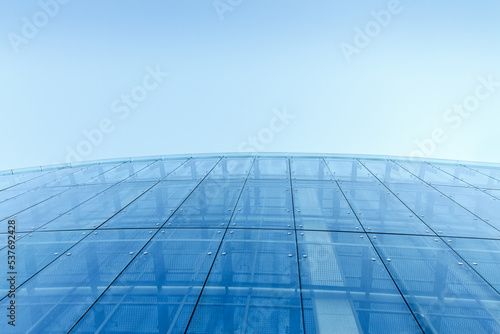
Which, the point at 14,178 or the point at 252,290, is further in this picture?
the point at 14,178

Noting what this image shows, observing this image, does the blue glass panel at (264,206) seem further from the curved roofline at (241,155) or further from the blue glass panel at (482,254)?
the curved roofline at (241,155)

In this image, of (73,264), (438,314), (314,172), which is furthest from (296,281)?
(314,172)

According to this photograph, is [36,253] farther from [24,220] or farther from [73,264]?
[24,220]

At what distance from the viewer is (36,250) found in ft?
16.1

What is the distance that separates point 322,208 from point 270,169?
10.9 feet

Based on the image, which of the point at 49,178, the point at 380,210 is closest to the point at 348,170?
the point at 380,210

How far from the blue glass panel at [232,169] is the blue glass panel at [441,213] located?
419 centimetres

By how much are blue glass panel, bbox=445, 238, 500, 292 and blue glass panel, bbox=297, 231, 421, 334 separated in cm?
131

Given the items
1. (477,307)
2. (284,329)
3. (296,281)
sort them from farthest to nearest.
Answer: (296,281) < (477,307) < (284,329)

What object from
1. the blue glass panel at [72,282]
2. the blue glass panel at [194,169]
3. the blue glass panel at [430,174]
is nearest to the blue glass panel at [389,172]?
the blue glass panel at [430,174]

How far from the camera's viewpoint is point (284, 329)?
3039mm

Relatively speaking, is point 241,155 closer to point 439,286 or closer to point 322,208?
point 322,208

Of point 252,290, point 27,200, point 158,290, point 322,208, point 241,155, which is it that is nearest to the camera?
point 252,290

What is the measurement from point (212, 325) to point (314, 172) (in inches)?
256
